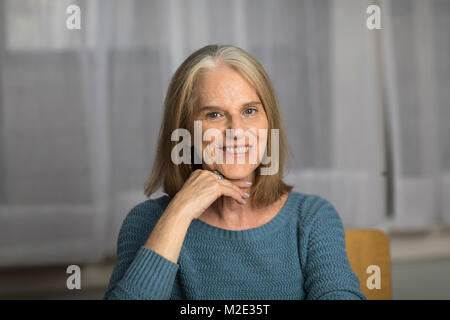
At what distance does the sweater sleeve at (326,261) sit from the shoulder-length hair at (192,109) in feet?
0.41

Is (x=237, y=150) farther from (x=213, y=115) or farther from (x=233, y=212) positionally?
(x=233, y=212)

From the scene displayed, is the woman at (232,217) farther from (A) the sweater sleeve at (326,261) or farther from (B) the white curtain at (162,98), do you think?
(B) the white curtain at (162,98)

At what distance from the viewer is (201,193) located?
3.07 feet

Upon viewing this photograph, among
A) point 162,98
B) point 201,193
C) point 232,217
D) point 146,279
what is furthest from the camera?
point 162,98

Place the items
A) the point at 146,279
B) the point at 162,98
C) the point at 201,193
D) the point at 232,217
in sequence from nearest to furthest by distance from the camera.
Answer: the point at 146,279, the point at 201,193, the point at 232,217, the point at 162,98

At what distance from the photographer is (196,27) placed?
5.53 ft

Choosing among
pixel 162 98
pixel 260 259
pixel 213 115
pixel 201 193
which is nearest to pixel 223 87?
pixel 213 115

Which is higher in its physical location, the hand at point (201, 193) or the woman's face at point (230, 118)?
the woman's face at point (230, 118)

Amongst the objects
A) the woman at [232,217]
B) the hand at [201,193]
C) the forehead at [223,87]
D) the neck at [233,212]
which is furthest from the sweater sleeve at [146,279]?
the forehead at [223,87]

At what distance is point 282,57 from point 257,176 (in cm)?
84

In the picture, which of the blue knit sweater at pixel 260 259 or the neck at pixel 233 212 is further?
the neck at pixel 233 212

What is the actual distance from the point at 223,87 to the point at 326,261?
0.47 m

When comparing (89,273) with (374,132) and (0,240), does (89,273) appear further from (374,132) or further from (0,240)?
(374,132)

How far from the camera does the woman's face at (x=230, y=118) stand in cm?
94
